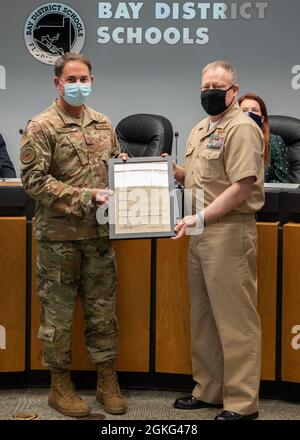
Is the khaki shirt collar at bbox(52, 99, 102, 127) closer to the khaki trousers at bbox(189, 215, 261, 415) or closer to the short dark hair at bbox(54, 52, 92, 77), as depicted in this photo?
the short dark hair at bbox(54, 52, 92, 77)

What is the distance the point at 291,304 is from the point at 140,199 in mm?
766

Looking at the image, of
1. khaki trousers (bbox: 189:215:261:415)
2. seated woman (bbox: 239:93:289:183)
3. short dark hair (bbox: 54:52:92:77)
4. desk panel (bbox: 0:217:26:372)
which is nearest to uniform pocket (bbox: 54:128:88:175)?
short dark hair (bbox: 54:52:92:77)

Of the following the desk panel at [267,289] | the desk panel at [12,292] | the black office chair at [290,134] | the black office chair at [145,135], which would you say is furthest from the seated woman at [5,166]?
the desk panel at [267,289]

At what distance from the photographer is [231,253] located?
7.98 ft

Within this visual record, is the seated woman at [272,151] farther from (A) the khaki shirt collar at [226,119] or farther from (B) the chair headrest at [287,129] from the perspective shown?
(A) the khaki shirt collar at [226,119]

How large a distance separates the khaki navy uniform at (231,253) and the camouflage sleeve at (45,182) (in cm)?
42

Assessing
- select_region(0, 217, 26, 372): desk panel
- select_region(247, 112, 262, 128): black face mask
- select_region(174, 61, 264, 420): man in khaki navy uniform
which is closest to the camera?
select_region(174, 61, 264, 420): man in khaki navy uniform

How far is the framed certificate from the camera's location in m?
2.44

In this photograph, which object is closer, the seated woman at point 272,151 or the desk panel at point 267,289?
the desk panel at point 267,289

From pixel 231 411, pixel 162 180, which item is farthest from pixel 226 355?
pixel 162 180

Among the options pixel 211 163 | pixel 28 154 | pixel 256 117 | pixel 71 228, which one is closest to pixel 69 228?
pixel 71 228

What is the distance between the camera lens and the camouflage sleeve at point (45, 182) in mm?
2428

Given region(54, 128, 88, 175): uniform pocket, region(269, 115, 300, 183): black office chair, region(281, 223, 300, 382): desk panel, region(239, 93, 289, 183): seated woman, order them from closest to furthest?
region(54, 128, 88, 175): uniform pocket → region(281, 223, 300, 382): desk panel → region(239, 93, 289, 183): seated woman → region(269, 115, 300, 183): black office chair

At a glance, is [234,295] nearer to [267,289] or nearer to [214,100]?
[267,289]
